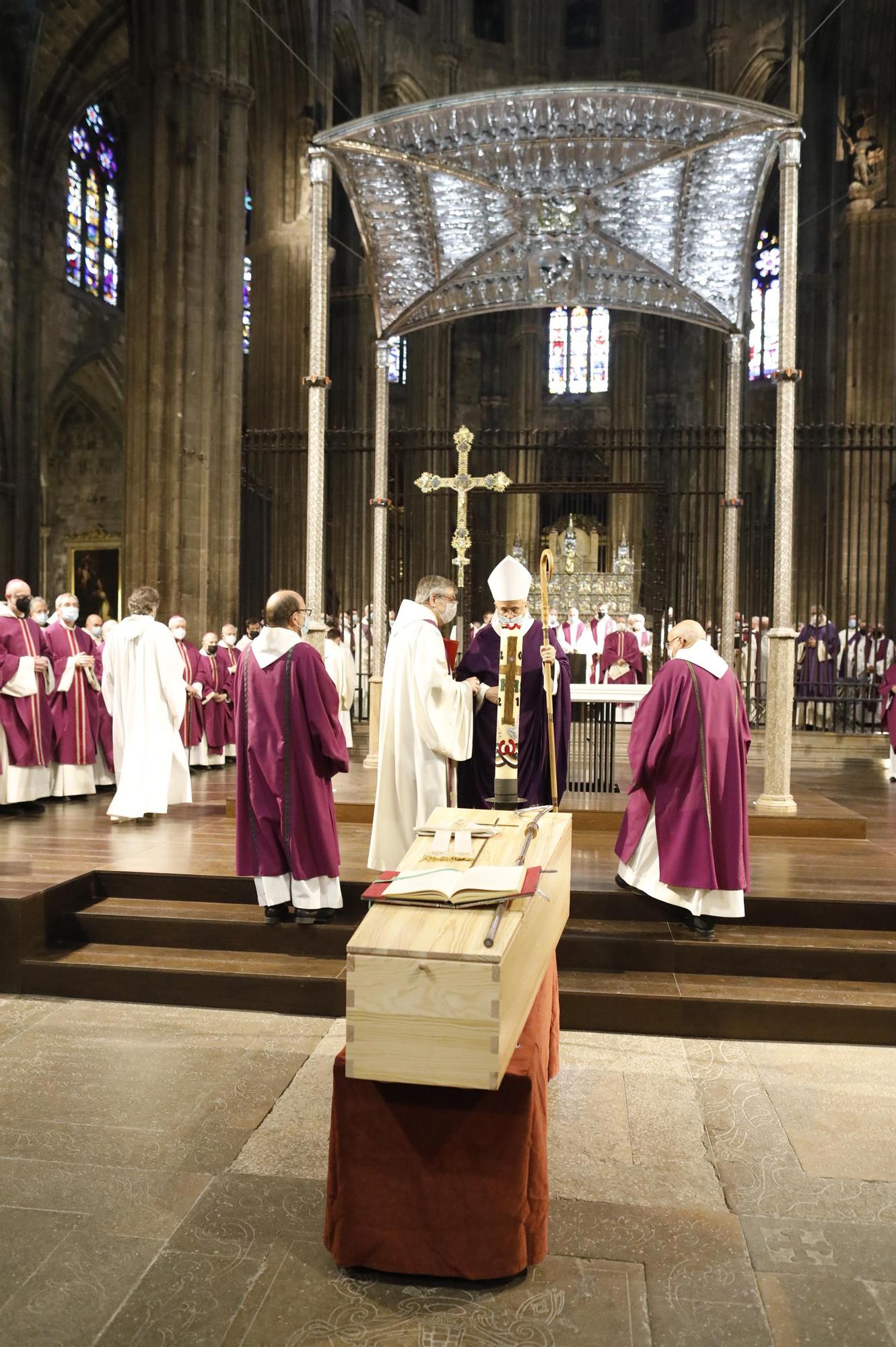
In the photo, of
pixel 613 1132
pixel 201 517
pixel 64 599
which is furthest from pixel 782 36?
pixel 613 1132

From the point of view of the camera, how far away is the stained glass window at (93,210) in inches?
835

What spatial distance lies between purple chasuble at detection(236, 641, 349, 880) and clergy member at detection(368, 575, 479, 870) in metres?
0.40

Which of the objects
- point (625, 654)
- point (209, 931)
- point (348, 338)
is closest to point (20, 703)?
point (209, 931)

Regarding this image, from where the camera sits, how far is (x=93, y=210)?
72.0ft

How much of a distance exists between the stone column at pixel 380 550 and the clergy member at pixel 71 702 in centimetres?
217

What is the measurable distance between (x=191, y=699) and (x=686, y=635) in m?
6.29

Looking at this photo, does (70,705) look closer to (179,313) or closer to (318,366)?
(318,366)

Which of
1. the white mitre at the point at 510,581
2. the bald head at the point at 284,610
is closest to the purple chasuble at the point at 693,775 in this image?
the white mitre at the point at 510,581

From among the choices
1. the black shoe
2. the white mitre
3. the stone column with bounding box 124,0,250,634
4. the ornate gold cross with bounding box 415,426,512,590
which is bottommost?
the black shoe

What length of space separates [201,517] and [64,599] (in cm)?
585

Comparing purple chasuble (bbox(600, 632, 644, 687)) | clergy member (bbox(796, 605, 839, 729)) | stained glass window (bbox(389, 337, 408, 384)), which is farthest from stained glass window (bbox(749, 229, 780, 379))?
purple chasuble (bbox(600, 632, 644, 687))

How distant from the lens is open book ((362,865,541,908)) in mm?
2670

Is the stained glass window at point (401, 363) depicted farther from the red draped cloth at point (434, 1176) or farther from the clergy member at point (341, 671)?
the red draped cloth at point (434, 1176)

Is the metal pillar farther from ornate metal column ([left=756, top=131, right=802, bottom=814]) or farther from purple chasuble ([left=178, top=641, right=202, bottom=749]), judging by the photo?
ornate metal column ([left=756, top=131, right=802, bottom=814])
